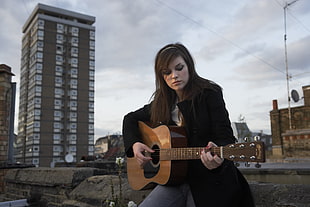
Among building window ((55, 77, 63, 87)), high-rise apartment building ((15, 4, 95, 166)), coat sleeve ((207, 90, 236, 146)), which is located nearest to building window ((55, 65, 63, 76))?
high-rise apartment building ((15, 4, 95, 166))

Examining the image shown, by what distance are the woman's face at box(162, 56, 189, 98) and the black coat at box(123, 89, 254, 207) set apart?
0.62 ft

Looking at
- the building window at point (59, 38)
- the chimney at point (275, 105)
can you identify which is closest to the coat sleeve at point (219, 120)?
the chimney at point (275, 105)

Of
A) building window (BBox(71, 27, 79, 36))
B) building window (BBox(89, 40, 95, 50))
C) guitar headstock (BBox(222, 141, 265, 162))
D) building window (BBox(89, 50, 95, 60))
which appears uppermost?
building window (BBox(71, 27, 79, 36))

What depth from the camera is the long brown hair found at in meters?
2.11

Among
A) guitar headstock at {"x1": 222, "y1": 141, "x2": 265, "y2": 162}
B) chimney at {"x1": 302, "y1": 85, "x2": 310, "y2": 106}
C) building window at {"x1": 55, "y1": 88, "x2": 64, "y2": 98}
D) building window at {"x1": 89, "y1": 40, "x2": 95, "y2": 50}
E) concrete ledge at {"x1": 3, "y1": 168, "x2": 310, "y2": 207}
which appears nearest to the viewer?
guitar headstock at {"x1": 222, "y1": 141, "x2": 265, "y2": 162}

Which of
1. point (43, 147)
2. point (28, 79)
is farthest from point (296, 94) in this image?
point (28, 79)

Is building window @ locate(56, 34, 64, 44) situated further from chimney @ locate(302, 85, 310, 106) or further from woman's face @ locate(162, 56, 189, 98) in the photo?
woman's face @ locate(162, 56, 189, 98)

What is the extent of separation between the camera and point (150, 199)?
1978 mm

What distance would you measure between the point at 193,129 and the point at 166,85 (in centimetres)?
51

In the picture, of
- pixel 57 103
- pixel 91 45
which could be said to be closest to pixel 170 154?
pixel 57 103

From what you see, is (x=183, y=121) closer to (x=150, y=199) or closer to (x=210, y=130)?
(x=210, y=130)

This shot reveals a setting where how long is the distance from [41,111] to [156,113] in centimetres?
6321

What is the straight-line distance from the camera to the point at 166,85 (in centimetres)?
230

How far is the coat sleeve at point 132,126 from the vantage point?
2.39 meters
